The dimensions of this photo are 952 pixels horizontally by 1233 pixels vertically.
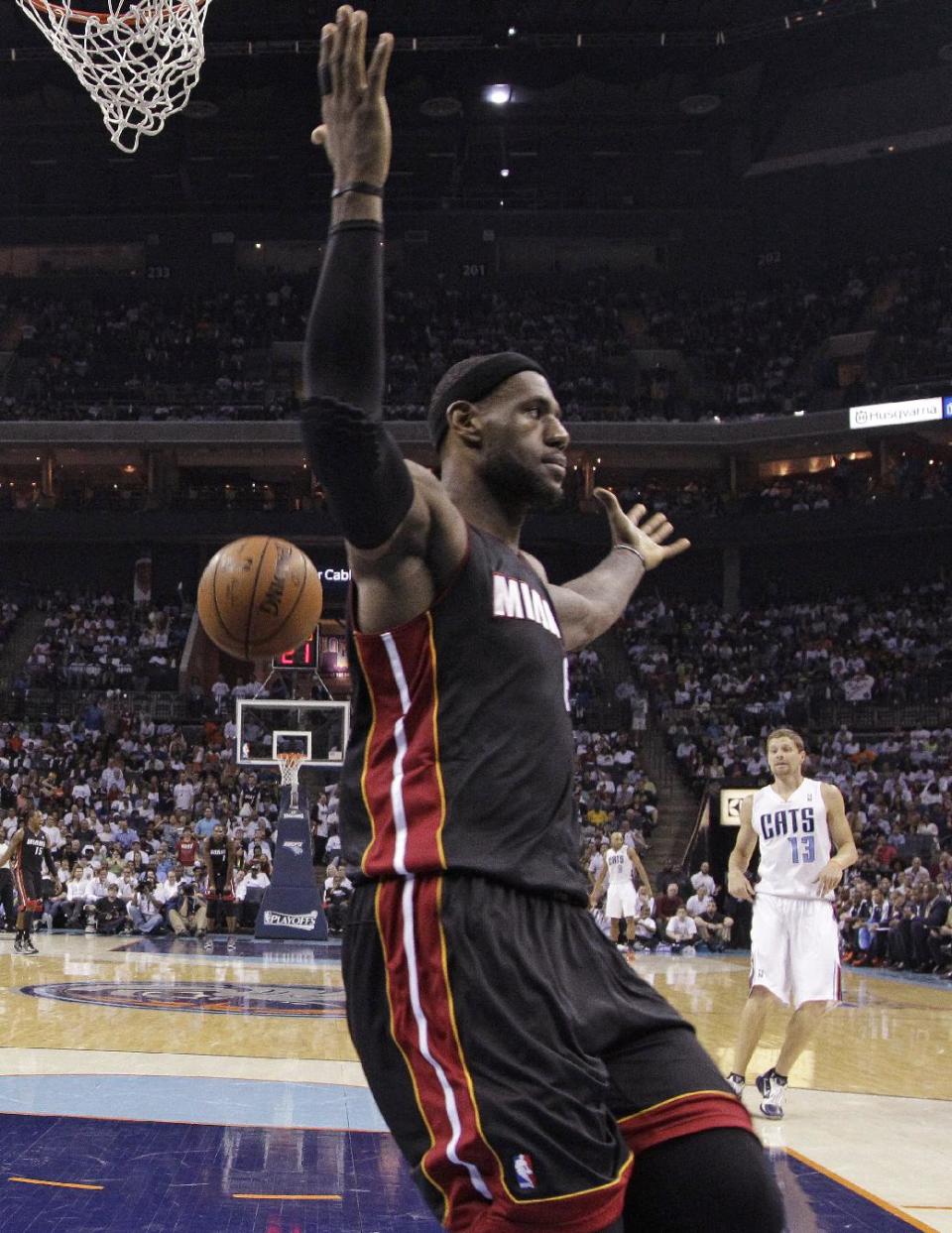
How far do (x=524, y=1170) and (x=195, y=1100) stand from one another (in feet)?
15.5

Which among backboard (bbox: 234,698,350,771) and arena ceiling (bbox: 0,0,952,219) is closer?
backboard (bbox: 234,698,350,771)

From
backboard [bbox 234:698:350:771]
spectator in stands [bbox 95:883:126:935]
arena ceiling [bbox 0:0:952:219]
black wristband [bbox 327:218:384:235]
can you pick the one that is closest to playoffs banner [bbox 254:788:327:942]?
backboard [bbox 234:698:350:771]

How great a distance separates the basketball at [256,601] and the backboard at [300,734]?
286 inches

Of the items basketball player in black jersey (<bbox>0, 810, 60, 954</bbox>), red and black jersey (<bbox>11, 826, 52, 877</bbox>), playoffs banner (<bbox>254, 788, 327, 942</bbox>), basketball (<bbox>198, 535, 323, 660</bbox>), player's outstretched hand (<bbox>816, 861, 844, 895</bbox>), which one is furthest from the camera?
playoffs banner (<bbox>254, 788, 327, 942</bbox>)

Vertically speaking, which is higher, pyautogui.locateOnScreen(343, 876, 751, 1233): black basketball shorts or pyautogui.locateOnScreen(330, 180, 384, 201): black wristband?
pyautogui.locateOnScreen(330, 180, 384, 201): black wristband

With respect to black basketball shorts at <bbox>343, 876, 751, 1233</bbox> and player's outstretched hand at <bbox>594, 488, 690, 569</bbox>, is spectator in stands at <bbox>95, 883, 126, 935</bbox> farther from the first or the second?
black basketball shorts at <bbox>343, 876, 751, 1233</bbox>

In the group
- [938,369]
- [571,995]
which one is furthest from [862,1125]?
[938,369]

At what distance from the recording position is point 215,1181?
4.73m

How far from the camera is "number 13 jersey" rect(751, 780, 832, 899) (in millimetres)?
6727

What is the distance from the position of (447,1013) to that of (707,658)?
27.1 metres

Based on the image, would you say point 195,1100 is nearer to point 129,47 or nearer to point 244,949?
point 129,47

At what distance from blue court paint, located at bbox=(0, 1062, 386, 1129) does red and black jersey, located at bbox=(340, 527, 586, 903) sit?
3.92 m

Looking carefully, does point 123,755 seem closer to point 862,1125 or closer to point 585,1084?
point 862,1125

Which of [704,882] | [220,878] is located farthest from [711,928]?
[220,878]
